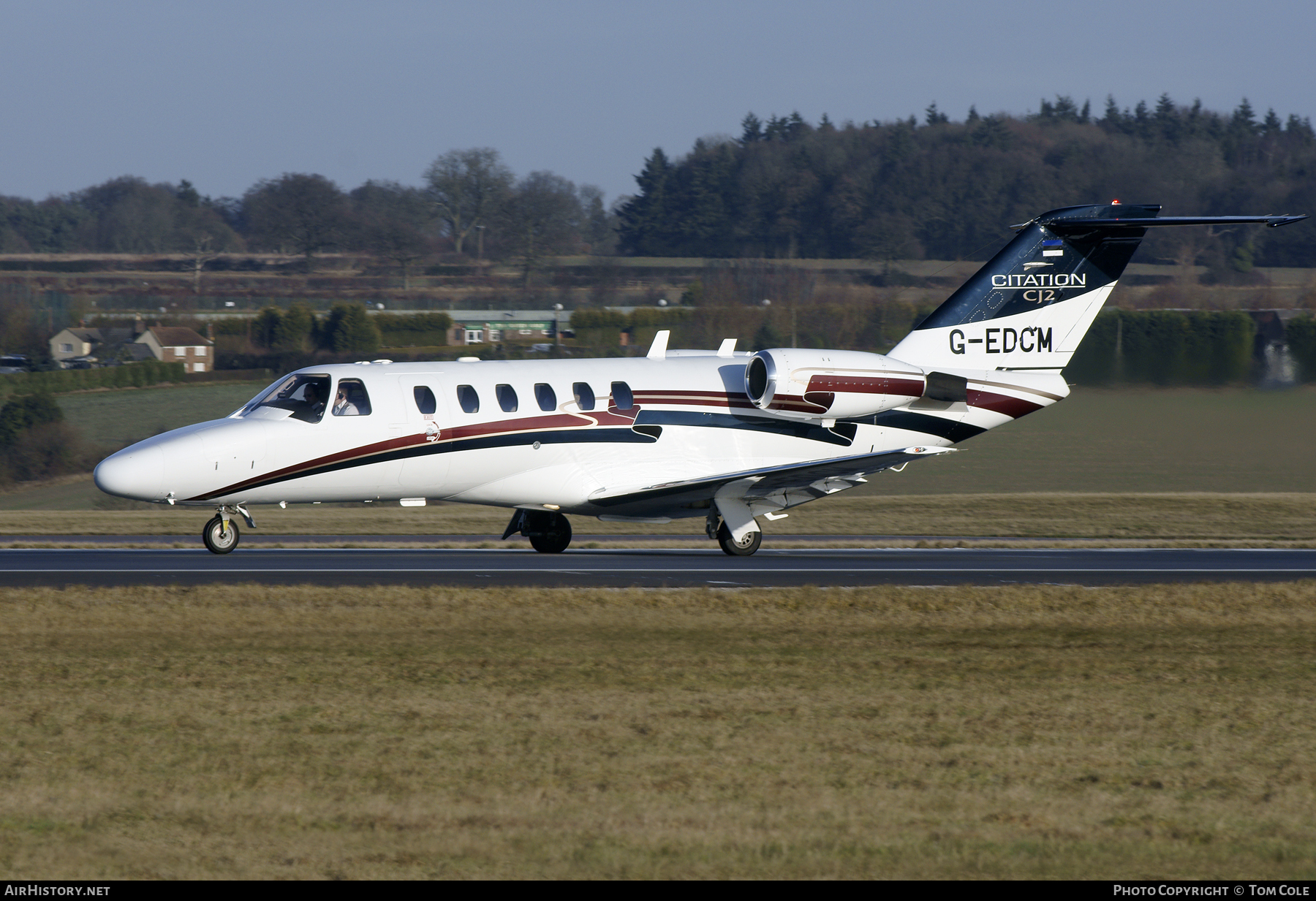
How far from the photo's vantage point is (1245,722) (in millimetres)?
10148

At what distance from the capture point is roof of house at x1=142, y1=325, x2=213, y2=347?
67062 mm

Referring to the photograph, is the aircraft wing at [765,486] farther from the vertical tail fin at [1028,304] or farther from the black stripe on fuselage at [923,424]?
the vertical tail fin at [1028,304]

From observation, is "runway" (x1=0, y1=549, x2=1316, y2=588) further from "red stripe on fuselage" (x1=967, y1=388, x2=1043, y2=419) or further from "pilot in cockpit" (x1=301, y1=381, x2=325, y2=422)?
"red stripe on fuselage" (x1=967, y1=388, x2=1043, y2=419)

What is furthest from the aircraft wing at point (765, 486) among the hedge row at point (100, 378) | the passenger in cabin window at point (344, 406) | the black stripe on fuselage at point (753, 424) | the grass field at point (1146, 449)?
the hedge row at point (100, 378)

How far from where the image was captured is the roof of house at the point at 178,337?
67062 mm

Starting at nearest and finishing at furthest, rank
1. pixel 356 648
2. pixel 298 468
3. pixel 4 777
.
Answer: pixel 4 777 → pixel 356 648 → pixel 298 468

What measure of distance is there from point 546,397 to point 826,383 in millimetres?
4512

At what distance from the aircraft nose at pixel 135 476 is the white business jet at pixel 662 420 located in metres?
0.03

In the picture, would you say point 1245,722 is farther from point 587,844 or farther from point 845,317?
point 845,317

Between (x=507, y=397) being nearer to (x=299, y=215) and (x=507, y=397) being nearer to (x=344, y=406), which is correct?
(x=344, y=406)

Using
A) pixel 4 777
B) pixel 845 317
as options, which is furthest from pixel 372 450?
pixel 845 317

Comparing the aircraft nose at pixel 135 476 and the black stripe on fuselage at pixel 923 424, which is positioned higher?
the black stripe on fuselage at pixel 923 424

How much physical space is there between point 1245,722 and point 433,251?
82.5 meters

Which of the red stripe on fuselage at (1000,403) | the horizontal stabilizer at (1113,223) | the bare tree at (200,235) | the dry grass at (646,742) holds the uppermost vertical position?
the bare tree at (200,235)
